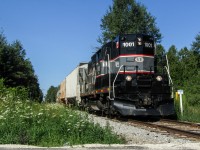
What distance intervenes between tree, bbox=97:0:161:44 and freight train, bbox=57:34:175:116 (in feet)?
122

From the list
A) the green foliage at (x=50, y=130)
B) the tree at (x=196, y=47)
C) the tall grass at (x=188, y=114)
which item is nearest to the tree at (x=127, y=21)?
the tree at (x=196, y=47)

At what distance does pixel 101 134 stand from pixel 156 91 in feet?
25.1

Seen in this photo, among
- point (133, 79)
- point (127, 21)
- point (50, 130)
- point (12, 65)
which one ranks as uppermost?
point (127, 21)

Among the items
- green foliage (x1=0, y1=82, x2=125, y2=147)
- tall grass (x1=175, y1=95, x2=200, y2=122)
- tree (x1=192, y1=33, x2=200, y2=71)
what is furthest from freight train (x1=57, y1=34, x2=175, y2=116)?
tree (x1=192, y1=33, x2=200, y2=71)

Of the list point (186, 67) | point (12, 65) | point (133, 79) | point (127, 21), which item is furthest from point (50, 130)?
point (186, 67)

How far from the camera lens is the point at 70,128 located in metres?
9.48

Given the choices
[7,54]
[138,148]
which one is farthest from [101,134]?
[7,54]

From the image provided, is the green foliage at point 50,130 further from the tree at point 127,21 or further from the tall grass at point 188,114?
the tree at point 127,21

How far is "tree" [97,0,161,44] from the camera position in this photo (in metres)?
55.8

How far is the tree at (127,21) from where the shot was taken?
55781 mm

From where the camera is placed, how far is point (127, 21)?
56594 millimetres

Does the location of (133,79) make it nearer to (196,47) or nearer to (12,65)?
(12,65)

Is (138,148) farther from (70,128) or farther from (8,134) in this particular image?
(8,134)

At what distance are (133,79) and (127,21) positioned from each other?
40905mm
